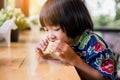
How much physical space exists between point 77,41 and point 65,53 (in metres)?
0.16

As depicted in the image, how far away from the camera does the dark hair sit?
3.78 ft

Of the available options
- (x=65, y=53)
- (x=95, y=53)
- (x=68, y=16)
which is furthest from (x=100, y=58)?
(x=68, y=16)

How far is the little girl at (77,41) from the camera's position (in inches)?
41.1

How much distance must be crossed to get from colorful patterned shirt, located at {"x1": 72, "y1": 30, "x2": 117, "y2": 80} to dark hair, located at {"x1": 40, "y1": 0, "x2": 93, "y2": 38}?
0.05 m

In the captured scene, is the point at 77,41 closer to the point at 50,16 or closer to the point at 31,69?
the point at 50,16

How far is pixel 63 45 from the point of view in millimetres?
1042

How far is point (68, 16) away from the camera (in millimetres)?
1161

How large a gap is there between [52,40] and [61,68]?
18cm

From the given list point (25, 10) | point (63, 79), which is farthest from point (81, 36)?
point (25, 10)

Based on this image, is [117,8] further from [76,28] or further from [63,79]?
[63,79]

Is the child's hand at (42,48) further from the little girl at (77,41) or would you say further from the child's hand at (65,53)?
the child's hand at (65,53)

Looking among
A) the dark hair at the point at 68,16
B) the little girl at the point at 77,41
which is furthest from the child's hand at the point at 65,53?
the dark hair at the point at 68,16

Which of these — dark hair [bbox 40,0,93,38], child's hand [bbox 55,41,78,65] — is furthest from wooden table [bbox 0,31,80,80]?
dark hair [bbox 40,0,93,38]

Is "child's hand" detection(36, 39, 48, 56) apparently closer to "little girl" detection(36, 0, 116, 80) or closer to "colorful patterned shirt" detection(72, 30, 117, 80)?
"little girl" detection(36, 0, 116, 80)
